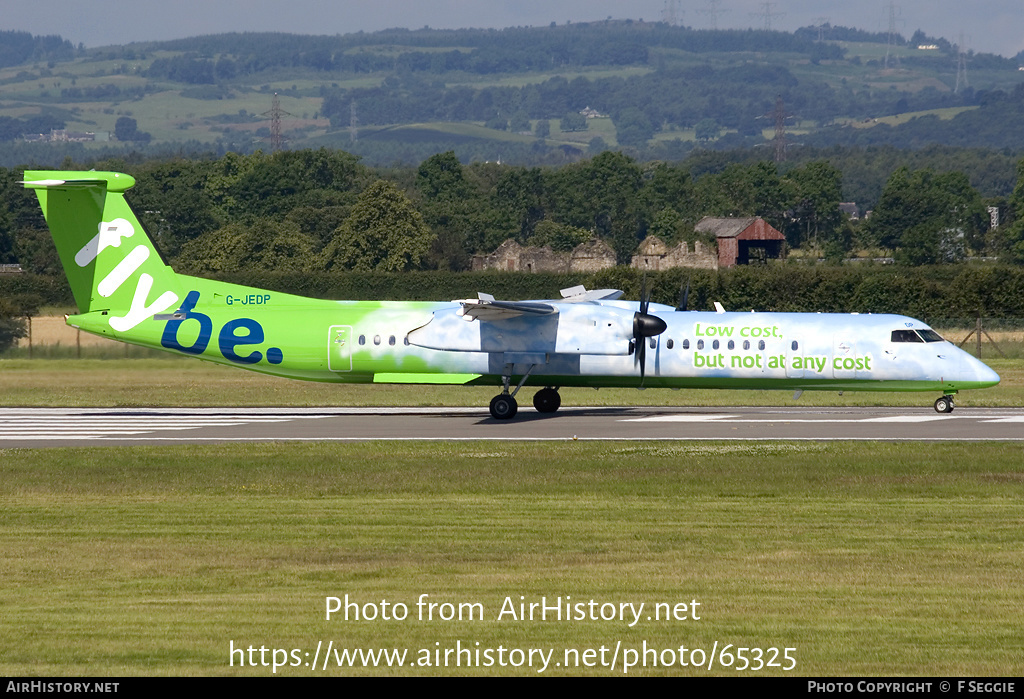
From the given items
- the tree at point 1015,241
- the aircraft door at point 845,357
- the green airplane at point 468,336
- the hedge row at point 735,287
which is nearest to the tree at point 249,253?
the hedge row at point 735,287

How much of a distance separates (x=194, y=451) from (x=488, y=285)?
51125 mm

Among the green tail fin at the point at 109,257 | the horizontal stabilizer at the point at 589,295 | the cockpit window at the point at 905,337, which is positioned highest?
the green tail fin at the point at 109,257

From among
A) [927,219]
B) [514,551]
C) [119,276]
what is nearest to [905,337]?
[514,551]

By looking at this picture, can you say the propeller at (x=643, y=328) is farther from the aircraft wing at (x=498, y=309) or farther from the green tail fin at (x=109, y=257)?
the green tail fin at (x=109, y=257)

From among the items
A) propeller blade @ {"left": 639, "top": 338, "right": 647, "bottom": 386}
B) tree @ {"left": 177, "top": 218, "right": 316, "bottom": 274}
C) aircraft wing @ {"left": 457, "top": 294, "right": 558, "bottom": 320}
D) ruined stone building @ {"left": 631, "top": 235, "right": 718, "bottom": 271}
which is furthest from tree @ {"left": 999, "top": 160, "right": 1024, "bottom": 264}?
aircraft wing @ {"left": 457, "top": 294, "right": 558, "bottom": 320}

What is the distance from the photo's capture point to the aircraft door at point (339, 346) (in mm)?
31859

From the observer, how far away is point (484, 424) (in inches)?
1220

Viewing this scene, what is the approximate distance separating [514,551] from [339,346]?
16.7 metres

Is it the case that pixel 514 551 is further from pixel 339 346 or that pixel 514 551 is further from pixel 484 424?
pixel 339 346

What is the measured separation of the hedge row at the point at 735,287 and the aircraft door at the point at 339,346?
3166 centimetres

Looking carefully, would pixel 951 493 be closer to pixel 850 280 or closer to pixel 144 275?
pixel 144 275
